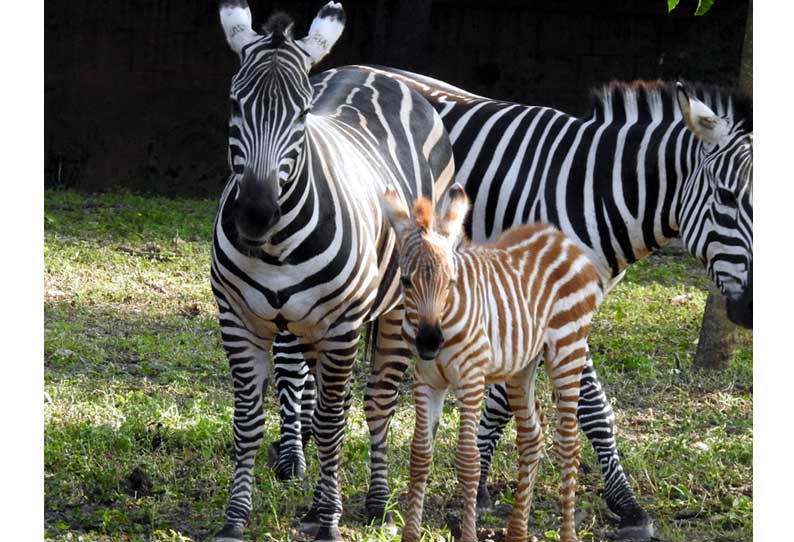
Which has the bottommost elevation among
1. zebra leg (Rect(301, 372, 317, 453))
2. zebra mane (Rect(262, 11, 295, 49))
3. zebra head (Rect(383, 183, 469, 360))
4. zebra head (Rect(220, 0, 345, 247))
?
zebra leg (Rect(301, 372, 317, 453))

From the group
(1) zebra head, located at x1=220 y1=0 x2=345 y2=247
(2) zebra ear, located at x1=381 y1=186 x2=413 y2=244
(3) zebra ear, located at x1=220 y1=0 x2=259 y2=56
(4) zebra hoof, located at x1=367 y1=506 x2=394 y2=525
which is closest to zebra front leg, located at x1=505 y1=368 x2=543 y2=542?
(4) zebra hoof, located at x1=367 y1=506 x2=394 y2=525

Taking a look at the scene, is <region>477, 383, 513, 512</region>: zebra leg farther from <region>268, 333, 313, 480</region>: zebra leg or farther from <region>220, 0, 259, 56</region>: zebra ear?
<region>220, 0, 259, 56</region>: zebra ear

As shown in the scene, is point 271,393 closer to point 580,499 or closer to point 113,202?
point 580,499

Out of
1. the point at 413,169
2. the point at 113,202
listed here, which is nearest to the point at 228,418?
the point at 413,169

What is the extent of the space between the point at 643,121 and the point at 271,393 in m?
3.06

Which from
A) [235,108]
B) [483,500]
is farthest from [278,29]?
[483,500]

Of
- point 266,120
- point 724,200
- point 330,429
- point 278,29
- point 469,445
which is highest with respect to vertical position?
point 278,29

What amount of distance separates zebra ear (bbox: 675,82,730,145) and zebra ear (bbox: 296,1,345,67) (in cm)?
161

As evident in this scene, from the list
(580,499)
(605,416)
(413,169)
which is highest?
(413,169)

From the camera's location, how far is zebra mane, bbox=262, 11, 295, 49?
4309mm

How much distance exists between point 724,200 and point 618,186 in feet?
2.08

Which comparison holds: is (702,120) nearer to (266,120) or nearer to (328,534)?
(266,120)

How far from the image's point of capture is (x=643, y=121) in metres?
5.72

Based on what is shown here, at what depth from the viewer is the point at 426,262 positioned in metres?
4.02
